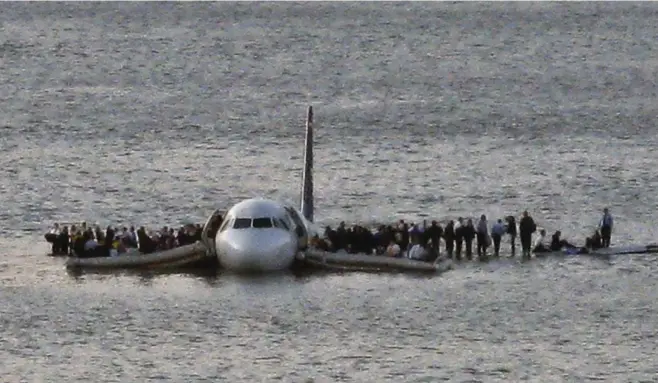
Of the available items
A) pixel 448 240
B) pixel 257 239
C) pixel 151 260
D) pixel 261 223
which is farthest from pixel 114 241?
pixel 448 240

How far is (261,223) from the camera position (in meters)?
77.5

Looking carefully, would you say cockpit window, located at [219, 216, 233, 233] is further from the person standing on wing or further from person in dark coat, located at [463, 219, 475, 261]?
the person standing on wing

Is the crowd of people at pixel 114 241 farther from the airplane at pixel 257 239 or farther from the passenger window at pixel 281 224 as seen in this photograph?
the passenger window at pixel 281 224

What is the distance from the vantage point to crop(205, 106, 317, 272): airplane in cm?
7681

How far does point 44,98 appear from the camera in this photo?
162 m

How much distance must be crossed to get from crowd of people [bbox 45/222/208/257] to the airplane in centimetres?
216

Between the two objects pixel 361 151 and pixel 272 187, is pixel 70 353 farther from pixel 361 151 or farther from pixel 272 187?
pixel 361 151

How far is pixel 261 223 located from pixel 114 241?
266 inches

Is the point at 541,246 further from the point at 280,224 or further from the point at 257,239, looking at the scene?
the point at 257,239

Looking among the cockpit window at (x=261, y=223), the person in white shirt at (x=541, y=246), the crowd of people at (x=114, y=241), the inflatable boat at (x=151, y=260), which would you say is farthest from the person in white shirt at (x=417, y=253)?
the crowd of people at (x=114, y=241)

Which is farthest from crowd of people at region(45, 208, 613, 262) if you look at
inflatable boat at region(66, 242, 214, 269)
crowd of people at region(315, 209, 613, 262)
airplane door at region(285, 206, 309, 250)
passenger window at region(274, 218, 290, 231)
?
passenger window at region(274, 218, 290, 231)

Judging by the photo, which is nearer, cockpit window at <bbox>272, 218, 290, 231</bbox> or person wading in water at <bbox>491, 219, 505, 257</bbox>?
cockpit window at <bbox>272, 218, 290, 231</bbox>

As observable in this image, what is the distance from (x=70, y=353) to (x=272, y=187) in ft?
138

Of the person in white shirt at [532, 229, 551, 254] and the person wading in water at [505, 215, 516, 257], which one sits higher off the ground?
the person wading in water at [505, 215, 516, 257]
